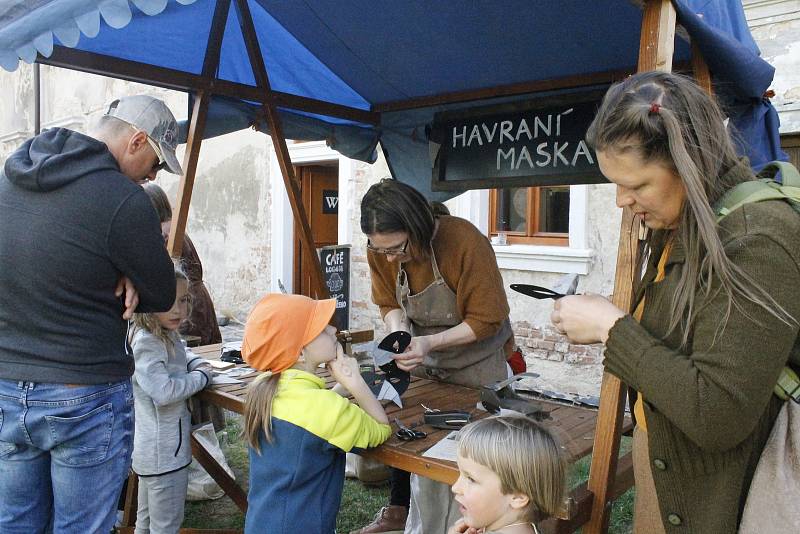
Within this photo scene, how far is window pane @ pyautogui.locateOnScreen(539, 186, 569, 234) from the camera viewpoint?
607 cm

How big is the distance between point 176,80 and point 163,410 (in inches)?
61.2

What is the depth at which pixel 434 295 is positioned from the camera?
2.83 meters

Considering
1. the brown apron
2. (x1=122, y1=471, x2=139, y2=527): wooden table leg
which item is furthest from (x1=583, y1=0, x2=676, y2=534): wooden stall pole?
Result: (x1=122, y1=471, x2=139, y2=527): wooden table leg

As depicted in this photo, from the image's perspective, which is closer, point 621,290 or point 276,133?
point 621,290

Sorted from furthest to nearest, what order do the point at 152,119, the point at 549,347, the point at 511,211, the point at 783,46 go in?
the point at 511,211
the point at 549,347
the point at 783,46
the point at 152,119

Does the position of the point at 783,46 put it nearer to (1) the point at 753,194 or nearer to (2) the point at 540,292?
(2) the point at 540,292

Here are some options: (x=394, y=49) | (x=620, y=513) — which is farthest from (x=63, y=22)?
(x=620, y=513)

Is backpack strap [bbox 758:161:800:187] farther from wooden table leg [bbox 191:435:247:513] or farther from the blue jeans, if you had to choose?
wooden table leg [bbox 191:435:247:513]

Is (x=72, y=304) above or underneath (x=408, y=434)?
above

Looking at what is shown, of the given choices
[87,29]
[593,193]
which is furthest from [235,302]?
[87,29]

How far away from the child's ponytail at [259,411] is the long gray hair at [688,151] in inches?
50.6

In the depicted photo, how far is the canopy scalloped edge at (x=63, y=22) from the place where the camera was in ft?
5.65

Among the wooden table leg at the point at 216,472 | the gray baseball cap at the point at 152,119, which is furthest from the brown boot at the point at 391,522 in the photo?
the gray baseball cap at the point at 152,119

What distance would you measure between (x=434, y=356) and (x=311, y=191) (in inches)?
253
